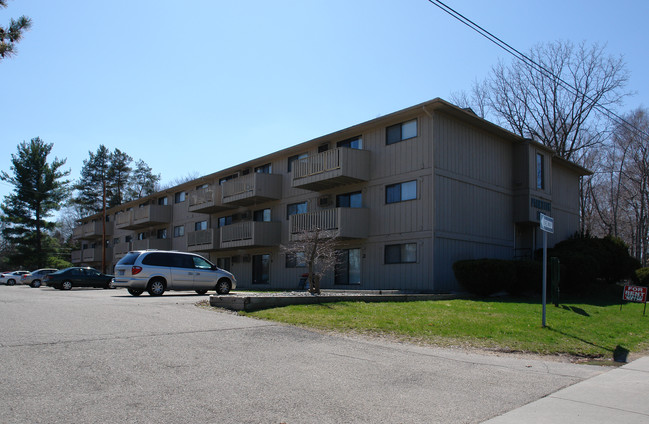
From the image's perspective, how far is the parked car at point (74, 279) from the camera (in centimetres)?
3005

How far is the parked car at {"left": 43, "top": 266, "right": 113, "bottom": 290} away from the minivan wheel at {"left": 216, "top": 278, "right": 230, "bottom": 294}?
43.0ft

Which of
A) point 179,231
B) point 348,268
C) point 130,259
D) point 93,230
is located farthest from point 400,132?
point 93,230

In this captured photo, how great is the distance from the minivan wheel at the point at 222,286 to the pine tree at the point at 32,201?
4378 cm

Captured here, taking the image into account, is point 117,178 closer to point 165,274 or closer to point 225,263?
point 225,263

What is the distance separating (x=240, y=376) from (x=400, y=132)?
59.0 feet

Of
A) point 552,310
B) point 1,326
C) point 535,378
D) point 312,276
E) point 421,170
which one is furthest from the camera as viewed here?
point 421,170

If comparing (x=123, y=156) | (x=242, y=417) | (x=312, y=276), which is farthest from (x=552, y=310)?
(x=123, y=156)

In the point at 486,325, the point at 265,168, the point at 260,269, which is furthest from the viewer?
the point at 265,168

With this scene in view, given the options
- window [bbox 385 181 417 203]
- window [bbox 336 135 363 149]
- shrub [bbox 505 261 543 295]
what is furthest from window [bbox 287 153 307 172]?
shrub [bbox 505 261 543 295]

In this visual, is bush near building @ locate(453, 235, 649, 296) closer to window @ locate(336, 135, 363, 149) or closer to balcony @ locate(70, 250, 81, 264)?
window @ locate(336, 135, 363, 149)

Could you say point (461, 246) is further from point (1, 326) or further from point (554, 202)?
point (1, 326)

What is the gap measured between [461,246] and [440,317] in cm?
1050

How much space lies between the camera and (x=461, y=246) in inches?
882

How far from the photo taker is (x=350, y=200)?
25.4 metres
